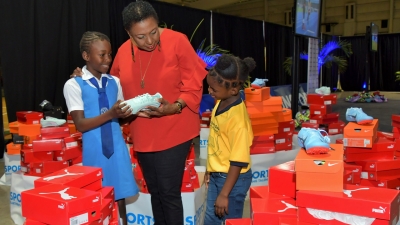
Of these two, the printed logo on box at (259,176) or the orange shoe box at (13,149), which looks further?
the orange shoe box at (13,149)

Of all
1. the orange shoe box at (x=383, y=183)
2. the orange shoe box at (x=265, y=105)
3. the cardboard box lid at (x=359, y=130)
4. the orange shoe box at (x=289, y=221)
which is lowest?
the orange shoe box at (x=383, y=183)

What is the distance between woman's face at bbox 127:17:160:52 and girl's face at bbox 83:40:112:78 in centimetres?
25

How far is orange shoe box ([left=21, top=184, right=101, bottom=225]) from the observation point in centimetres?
121

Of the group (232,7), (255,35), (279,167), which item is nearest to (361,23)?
(232,7)

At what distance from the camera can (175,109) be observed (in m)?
1.47

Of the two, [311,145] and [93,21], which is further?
[93,21]

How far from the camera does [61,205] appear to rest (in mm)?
1210

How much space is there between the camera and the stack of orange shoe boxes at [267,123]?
10.6ft

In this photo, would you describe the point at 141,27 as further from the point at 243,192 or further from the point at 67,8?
the point at 67,8

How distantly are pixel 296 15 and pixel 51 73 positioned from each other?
3311 mm

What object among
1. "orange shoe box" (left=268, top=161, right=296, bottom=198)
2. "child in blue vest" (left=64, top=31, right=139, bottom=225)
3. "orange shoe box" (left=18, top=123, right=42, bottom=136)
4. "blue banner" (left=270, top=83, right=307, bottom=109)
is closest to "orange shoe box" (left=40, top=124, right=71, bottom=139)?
"orange shoe box" (left=18, top=123, right=42, bottom=136)

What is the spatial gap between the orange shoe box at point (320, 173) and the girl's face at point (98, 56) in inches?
36.8

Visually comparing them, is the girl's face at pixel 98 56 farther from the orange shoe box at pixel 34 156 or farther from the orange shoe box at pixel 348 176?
the orange shoe box at pixel 348 176

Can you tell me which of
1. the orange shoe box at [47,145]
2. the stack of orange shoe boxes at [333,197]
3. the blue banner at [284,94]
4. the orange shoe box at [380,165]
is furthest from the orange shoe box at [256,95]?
the blue banner at [284,94]
